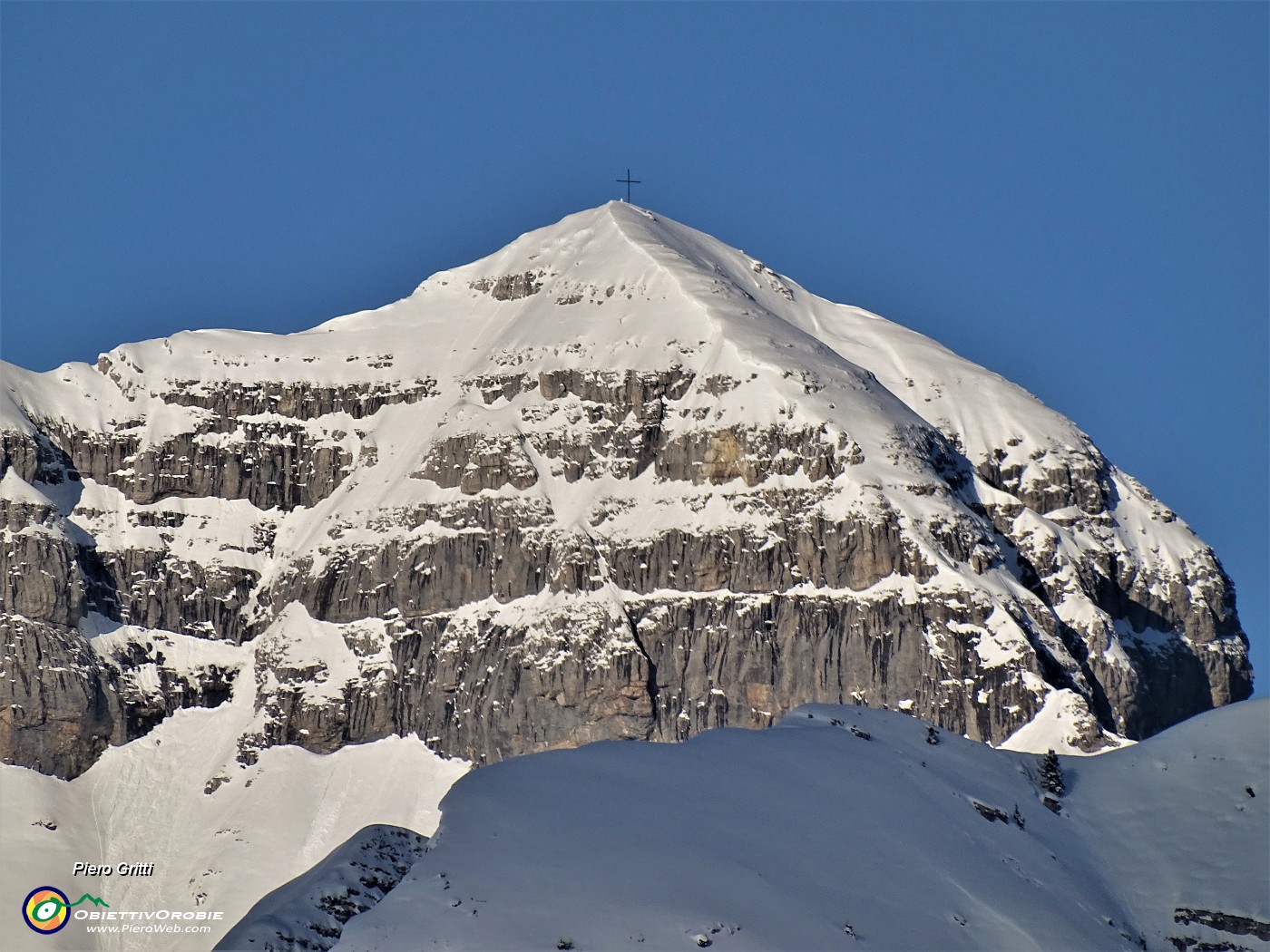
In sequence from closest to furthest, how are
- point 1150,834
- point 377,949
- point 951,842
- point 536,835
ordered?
point 377,949, point 536,835, point 951,842, point 1150,834

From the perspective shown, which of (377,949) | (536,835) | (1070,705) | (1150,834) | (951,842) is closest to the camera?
(377,949)

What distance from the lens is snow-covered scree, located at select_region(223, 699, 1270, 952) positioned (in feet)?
230

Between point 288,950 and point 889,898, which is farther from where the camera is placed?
point 889,898

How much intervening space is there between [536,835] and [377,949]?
6.66 m

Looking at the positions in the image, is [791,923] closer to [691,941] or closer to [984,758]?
[691,941]

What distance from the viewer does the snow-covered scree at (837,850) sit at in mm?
70125

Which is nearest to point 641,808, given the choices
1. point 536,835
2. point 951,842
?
point 536,835

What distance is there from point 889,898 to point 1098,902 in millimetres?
9160

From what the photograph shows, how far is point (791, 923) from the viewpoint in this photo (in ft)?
234

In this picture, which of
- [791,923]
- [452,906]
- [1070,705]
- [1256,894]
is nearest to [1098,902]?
[1256,894]

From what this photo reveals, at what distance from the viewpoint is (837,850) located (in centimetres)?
7694

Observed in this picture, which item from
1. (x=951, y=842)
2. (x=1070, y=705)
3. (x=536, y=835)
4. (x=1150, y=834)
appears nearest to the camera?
(x=536, y=835)

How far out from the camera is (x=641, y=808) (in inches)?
3002

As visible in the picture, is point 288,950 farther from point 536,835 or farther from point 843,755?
point 843,755
